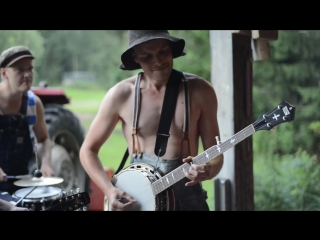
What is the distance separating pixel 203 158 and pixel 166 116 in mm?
243

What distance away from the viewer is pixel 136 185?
Answer: 7.10 feet

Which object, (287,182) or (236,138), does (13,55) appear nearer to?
(236,138)

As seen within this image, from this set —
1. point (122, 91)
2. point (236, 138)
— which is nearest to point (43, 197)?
point (122, 91)

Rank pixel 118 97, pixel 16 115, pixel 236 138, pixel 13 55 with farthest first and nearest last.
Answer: pixel 16 115
pixel 13 55
pixel 118 97
pixel 236 138

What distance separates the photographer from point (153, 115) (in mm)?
2150

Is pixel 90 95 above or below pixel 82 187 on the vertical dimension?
above

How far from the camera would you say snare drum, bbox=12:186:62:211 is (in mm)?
2207

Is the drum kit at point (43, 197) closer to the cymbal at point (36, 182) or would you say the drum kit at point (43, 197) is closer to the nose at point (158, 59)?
the cymbal at point (36, 182)

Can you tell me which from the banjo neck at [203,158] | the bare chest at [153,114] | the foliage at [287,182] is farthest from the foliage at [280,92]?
the banjo neck at [203,158]

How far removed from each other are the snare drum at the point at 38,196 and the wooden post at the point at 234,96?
111cm

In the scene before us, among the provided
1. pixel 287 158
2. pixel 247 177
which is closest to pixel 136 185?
pixel 247 177

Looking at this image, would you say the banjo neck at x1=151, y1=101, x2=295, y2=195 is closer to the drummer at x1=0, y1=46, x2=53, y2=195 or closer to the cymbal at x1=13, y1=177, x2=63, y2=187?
the cymbal at x1=13, y1=177, x2=63, y2=187

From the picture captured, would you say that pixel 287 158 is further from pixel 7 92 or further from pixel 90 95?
pixel 7 92
